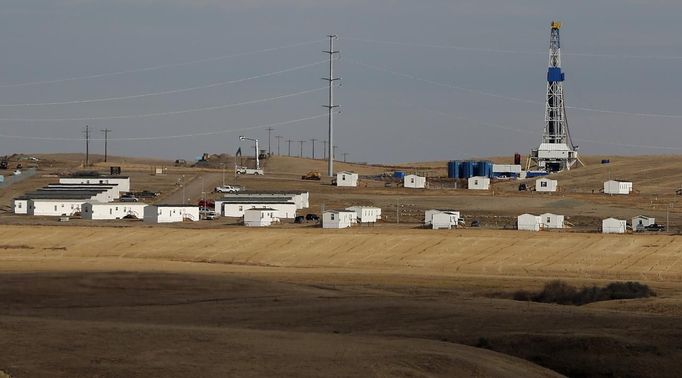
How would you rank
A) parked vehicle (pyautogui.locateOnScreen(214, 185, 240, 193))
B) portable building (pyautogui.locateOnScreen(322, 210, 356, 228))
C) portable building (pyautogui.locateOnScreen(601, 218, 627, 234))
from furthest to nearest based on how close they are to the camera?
parked vehicle (pyautogui.locateOnScreen(214, 185, 240, 193)) → portable building (pyautogui.locateOnScreen(322, 210, 356, 228)) → portable building (pyautogui.locateOnScreen(601, 218, 627, 234))

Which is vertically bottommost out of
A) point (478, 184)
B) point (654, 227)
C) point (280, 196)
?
point (654, 227)

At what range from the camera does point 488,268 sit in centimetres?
5553

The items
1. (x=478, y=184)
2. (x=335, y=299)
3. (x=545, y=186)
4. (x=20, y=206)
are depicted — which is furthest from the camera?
(x=478, y=184)

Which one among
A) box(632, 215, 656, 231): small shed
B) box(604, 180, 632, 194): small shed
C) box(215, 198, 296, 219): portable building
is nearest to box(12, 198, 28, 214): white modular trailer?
box(215, 198, 296, 219): portable building

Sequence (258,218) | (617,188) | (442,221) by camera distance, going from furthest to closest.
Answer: (617,188) < (258,218) < (442,221)

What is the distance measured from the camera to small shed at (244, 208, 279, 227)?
76.6 metres

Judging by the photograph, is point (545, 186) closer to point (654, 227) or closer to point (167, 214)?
point (654, 227)

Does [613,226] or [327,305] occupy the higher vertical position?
[613,226]

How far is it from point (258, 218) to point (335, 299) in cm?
3806

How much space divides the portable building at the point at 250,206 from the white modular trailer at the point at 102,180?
17498mm

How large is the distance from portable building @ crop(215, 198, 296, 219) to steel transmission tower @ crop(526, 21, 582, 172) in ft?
167

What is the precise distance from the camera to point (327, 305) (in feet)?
121

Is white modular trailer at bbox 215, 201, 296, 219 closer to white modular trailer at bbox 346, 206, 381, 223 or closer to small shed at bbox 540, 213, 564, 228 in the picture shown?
white modular trailer at bbox 346, 206, 381, 223

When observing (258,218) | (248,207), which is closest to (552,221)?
(258,218)
